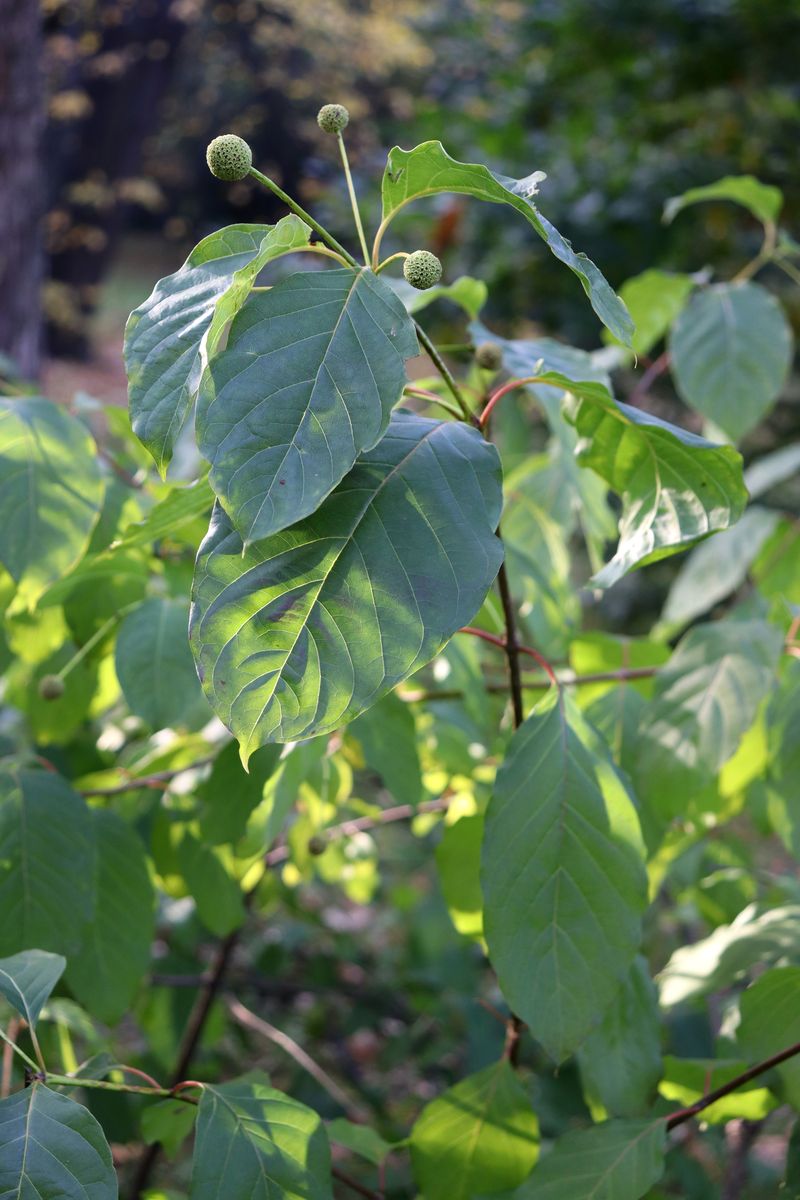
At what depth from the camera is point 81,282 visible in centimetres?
Result: 964

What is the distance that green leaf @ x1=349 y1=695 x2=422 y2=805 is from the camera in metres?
1.02

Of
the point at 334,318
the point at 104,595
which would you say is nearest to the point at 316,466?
the point at 334,318

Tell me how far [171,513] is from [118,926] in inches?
17.2

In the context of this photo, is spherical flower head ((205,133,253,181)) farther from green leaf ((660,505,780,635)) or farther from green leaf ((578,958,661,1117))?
green leaf ((660,505,780,635))

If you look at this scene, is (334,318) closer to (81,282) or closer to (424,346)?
(424,346)

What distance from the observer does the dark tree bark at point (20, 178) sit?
2.90 metres

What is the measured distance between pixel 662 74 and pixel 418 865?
3261 mm

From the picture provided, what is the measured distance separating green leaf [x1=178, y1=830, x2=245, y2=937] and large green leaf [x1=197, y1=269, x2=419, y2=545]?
1.84 feet

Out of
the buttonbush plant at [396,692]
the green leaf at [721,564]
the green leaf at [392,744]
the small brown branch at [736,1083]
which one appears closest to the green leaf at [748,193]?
the buttonbush plant at [396,692]

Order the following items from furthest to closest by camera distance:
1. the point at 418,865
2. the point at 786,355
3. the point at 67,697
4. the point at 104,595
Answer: the point at 418,865
the point at 786,355
the point at 67,697
the point at 104,595

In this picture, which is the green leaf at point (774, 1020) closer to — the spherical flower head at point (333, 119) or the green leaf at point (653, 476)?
the green leaf at point (653, 476)

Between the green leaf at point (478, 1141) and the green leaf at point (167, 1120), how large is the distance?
0.19 metres

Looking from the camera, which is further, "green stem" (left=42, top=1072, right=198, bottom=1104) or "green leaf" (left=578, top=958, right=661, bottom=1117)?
"green leaf" (left=578, top=958, right=661, bottom=1117)

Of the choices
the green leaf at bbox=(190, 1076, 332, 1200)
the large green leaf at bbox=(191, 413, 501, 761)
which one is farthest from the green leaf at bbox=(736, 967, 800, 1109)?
the large green leaf at bbox=(191, 413, 501, 761)
